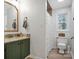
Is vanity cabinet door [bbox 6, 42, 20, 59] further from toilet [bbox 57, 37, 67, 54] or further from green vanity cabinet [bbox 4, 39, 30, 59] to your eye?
toilet [bbox 57, 37, 67, 54]

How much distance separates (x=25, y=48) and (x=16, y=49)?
2.24 feet

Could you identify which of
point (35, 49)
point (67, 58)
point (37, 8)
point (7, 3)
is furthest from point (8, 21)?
point (67, 58)

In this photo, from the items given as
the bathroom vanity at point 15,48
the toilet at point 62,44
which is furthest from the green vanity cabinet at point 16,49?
the toilet at point 62,44

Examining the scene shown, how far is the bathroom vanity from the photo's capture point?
2.31m

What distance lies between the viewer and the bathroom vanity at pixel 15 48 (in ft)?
7.59

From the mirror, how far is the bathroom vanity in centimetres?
57

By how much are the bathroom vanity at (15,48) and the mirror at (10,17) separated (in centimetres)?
57

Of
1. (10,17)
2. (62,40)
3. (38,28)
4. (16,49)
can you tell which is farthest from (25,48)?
(62,40)

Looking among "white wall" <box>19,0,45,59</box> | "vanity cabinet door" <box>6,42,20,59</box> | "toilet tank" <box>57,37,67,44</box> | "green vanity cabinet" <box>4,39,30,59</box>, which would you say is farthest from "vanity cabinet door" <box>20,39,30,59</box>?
"toilet tank" <box>57,37,67,44</box>

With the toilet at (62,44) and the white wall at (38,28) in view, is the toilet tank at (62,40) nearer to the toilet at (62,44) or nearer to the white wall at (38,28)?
the toilet at (62,44)

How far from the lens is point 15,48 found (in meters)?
2.71

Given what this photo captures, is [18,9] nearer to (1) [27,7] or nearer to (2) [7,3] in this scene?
(1) [27,7]

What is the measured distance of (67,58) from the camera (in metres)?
4.04
